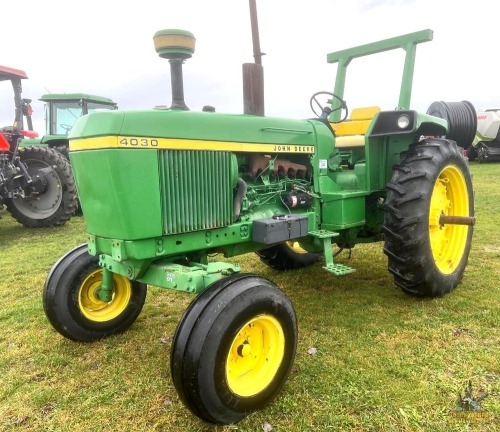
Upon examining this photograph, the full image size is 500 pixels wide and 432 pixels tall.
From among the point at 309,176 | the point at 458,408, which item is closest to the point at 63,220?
the point at 309,176

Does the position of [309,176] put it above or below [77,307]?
above

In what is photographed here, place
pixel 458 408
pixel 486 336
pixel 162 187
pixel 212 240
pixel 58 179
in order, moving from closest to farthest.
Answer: pixel 458 408 → pixel 162 187 → pixel 212 240 → pixel 486 336 → pixel 58 179

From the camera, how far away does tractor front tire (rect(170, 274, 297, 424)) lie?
2.11 meters

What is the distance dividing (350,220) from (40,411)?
2484mm

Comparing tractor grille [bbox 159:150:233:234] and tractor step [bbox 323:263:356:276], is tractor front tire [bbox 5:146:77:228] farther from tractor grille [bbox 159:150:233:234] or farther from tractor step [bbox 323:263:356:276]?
tractor step [bbox 323:263:356:276]

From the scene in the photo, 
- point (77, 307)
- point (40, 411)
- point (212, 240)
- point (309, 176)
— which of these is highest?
point (309, 176)

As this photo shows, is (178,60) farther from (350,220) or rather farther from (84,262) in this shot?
(350,220)

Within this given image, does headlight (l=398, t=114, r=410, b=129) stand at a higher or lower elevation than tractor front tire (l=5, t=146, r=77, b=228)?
higher

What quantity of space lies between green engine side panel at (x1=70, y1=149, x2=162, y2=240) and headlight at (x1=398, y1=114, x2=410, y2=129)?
81.3 inches

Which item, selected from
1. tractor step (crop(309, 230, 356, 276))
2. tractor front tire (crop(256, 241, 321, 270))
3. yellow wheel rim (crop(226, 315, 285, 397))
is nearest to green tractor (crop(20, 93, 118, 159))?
tractor front tire (crop(256, 241, 321, 270))

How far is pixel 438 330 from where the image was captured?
3.17m

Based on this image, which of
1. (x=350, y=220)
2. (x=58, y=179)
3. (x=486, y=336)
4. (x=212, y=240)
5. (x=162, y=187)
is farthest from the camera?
(x=58, y=179)

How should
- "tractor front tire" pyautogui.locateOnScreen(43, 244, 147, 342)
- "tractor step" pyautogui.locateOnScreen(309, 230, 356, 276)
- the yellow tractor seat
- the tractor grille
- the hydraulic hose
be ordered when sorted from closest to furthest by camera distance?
the tractor grille, the hydraulic hose, "tractor front tire" pyautogui.locateOnScreen(43, 244, 147, 342), "tractor step" pyautogui.locateOnScreen(309, 230, 356, 276), the yellow tractor seat

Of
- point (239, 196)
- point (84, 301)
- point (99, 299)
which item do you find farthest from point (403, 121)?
point (84, 301)
